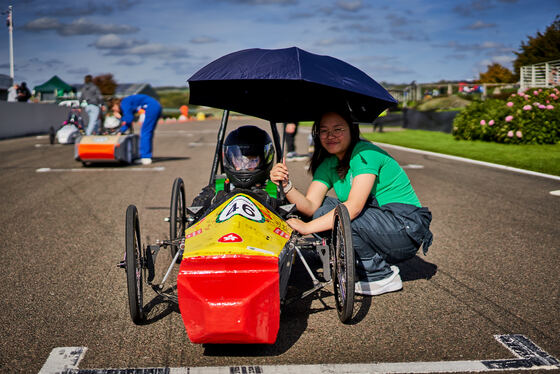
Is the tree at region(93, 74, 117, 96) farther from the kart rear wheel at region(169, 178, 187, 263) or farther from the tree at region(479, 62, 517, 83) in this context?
the kart rear wheel at region(169, 178, 187, 263)

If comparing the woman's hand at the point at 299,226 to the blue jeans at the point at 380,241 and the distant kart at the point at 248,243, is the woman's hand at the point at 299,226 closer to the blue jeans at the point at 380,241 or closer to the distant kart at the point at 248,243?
the distant kart at the point at 248,243

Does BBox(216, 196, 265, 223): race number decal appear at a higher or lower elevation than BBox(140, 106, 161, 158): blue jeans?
lower

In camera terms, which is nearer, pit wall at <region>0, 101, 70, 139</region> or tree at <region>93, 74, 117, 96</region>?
pit wall at <region>0, 101, 70, 139</region>

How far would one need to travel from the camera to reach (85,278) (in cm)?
472

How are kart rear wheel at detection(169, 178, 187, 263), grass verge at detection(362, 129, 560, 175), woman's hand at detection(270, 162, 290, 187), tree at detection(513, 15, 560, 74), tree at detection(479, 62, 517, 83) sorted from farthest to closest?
1. tree at detection(479, 62, 517, 83)
2. tree at detection(513, 15, 560, 74)
3. grass verge at detection(362, 129, 560, 175)
4. kart rear wheel at detection(169, 178, 187, 263)
5. woman's hand at detection(270, 162, 290, 187)

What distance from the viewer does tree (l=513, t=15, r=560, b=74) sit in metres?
48.0

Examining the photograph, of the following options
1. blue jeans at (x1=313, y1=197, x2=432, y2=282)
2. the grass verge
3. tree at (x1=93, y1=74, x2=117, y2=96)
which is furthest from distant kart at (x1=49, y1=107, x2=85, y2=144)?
tree at (x1=93, y1=74, x2=117, y2=96)

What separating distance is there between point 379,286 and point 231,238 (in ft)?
4.97

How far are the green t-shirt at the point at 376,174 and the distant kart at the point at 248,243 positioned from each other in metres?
0.38

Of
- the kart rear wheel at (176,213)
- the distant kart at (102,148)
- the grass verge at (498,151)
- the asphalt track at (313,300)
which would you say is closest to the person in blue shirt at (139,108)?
the distant kart at (102,148)

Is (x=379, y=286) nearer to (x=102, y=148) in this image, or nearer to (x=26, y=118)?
(x=102, y=148)

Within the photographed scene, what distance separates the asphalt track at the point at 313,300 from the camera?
129 inches

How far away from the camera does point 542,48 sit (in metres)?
49.7

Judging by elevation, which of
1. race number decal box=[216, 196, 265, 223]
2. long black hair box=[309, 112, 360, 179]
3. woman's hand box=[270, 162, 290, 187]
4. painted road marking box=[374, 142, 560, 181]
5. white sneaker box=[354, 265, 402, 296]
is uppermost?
long black hair box=[309, 112, 360, 179]
